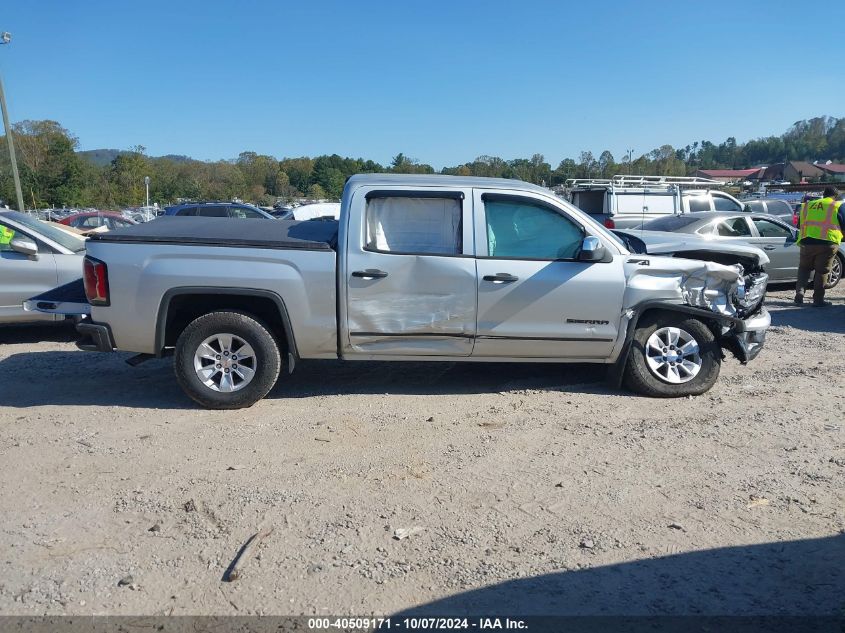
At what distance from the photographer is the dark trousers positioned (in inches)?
417

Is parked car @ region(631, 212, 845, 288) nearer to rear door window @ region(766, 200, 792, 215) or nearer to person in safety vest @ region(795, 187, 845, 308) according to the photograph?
person in safety vest @ region(795, 187, 845, 308)

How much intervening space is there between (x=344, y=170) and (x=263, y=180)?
10.7 meters

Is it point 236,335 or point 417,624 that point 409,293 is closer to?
point 236,335

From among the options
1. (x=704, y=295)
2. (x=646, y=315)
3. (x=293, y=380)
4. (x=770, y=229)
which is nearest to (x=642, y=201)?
(x=770, y=229)

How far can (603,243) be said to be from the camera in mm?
5836

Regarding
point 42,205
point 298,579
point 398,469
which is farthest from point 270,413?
point 42,205

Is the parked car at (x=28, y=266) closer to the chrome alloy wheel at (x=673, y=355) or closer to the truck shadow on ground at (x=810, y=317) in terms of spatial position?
the chrome alloy wheel at (x=673, y=355)

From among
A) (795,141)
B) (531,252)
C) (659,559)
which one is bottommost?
(659,559)

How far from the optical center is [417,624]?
117 inches

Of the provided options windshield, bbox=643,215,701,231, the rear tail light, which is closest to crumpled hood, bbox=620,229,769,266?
windshield, bbox=643,215,701,231

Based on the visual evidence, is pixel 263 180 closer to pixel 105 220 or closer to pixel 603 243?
pixel 105 220

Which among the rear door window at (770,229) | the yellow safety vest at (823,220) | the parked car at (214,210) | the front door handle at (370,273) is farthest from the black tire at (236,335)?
the parked car at (214,210)

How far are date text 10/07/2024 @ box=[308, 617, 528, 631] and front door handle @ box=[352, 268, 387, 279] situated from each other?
3.00 meters

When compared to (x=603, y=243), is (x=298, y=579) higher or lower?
lower
